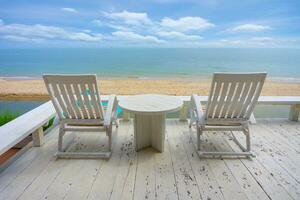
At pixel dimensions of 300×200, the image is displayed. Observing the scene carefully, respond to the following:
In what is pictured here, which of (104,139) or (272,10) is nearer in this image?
(104,139)

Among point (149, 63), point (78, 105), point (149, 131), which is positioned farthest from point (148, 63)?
point (78, 105)

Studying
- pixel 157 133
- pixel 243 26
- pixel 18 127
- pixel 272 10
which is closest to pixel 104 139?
pixel 157 133

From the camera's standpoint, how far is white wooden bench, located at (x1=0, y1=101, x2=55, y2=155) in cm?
198

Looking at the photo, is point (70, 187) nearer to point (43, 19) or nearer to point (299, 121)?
point (299, 121)

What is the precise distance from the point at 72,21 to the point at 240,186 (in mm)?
18523

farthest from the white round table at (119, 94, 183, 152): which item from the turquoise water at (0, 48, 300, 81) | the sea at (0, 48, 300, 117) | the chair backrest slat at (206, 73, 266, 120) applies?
the turquoise water at (0, 48, 300, 81)

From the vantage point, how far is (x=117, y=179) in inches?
73.4

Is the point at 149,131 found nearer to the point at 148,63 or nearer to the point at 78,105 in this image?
the point at 78,105

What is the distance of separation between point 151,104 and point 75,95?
2.76ft

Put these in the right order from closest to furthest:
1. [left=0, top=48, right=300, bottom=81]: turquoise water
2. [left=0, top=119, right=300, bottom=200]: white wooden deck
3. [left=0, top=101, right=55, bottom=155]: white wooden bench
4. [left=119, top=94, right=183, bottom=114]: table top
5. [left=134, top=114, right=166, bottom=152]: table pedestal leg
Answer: [left=0, top=119, right=300, bottom=200]: white wooden deck
[left=0, top=101, right=55, bottom=155]: white wooden bench
[left=119, top=94, right=183, bottom=114]: table top
[left=134, top=114, right=166, bottom=152]: table pedestal leg
[left=0, top=48, right=300, bottom=81]: turquoise water

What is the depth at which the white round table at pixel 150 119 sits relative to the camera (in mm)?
2209

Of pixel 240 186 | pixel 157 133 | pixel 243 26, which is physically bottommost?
pixel 240 186

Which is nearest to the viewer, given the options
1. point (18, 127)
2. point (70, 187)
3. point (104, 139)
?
point (70, 187)

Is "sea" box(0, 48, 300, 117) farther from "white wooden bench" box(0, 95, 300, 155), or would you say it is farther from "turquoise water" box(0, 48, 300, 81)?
"white wooden bench" box(0, 95, 300, 155)
